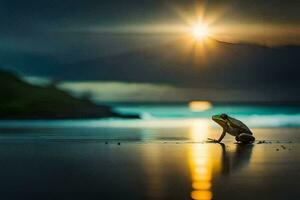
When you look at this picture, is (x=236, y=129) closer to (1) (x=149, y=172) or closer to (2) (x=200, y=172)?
(2) (x=200, y=172)

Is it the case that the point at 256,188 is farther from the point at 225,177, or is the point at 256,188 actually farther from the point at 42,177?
the point at 42,177

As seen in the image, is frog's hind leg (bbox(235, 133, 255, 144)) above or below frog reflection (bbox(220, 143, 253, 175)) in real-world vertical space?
above

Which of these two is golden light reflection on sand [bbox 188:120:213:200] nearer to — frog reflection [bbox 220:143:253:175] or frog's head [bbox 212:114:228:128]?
frog reflection [bbox 220:143:253:175]

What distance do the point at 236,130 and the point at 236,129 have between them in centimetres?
5

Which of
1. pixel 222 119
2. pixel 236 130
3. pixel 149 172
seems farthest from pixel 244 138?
pixel 149 172

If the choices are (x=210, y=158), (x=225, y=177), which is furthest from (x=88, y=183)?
(x=210, y=158)

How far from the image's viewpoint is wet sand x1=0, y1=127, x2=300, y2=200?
12672 mm

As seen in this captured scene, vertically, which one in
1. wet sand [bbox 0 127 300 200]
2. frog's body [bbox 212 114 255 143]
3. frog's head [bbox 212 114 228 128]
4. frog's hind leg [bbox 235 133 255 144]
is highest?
frog's head [bbox 212 114 228 128]

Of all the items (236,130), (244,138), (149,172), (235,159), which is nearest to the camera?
(149,172)

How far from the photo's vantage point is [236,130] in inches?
1152

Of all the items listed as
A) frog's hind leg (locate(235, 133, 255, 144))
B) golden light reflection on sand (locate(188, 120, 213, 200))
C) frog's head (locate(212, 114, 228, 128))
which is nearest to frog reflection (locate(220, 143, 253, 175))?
golden light reflection on sand (locate(188, 120, 213, 200))

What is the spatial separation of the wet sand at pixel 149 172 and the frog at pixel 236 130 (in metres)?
2.80

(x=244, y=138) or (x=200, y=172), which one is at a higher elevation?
(x=244, y=138)

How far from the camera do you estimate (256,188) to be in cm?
1316
